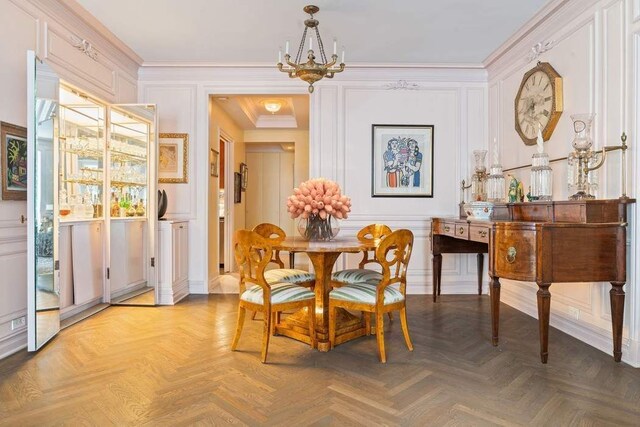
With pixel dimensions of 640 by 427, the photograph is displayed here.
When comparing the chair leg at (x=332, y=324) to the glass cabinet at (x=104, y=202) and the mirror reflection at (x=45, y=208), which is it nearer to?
the mirror reflection at (x=45, y=208)

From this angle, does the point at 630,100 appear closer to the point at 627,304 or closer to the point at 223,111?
the point at 627,304

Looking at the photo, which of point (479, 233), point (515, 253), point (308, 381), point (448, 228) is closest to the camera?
point (308, 381)

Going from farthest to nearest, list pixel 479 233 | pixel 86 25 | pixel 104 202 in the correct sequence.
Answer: pixel 104 202
pixel 86 25
pixel 479 233

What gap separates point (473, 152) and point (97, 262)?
4.29 metres

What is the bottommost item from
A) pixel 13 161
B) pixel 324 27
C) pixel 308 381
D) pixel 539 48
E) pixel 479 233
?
pixel 308 381

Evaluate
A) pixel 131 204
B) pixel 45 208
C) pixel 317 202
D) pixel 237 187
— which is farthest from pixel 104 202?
pixel 237 187

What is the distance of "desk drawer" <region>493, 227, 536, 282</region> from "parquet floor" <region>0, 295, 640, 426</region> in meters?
0.59


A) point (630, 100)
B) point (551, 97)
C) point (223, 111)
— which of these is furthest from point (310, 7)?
point (223, 111)

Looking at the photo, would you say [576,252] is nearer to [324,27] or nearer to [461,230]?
[461,230]

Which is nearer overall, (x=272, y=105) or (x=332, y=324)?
(x=332, y=324)

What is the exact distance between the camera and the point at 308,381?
228 cm

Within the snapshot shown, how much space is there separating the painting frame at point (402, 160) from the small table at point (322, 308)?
6.47ft

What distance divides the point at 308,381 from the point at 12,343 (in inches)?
84.6

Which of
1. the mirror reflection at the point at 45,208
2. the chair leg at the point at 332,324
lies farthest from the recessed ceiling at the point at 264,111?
the chair leg at the point at 332,324
